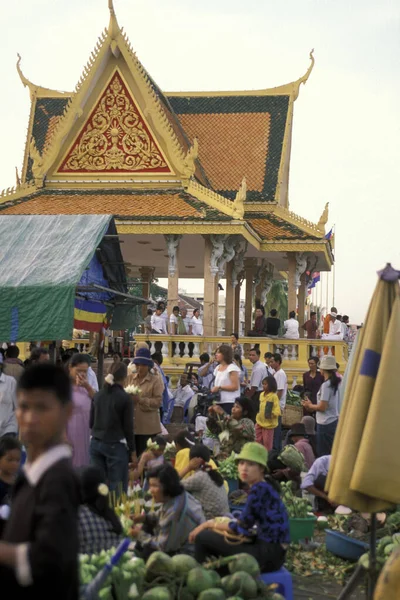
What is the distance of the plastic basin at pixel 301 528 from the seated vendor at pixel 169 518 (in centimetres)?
156

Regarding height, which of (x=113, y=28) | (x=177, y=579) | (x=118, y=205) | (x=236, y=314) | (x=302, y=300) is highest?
(x=113, y=28)

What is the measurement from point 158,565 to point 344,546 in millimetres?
2109

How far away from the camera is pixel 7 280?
9.01m

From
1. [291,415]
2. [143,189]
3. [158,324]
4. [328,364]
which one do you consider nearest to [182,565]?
[328,364]

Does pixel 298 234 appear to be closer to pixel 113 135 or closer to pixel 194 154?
pixel 194 154

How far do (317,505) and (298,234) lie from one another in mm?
12422

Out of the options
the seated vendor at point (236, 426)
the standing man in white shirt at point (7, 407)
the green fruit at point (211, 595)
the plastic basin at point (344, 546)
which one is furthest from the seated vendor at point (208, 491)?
the seated vendor at point (236, 426)

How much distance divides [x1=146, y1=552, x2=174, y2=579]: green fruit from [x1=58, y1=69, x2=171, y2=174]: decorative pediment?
1433 cm

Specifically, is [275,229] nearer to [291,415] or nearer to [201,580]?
[291,415]

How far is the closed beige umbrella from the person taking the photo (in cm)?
476

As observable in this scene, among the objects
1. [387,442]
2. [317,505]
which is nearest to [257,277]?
[317,505]

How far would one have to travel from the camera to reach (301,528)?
7.64m

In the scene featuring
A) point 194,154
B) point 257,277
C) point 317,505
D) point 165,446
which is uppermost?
point 194,154

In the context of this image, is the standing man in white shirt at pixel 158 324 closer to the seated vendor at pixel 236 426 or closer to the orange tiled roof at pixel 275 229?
the orange tiled roof at pixel 275 229
